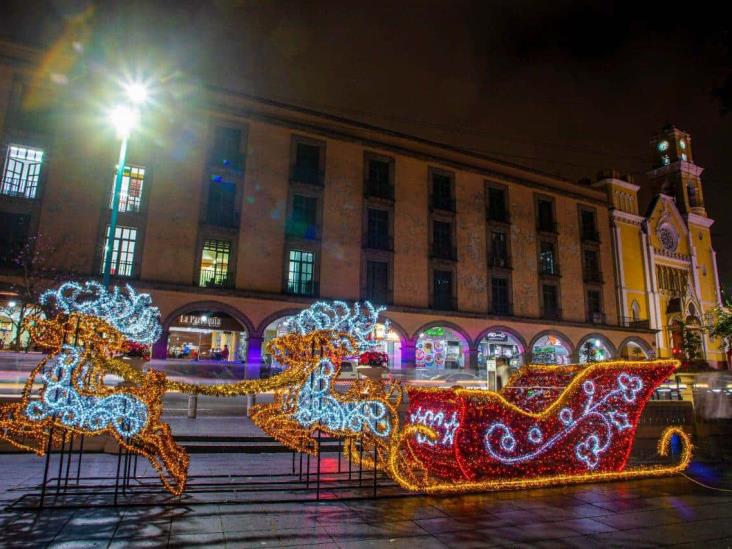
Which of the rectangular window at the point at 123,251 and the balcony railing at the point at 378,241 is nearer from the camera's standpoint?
the rectangular window at the point at 123,251

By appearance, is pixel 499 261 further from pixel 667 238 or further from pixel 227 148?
pixel 667 238

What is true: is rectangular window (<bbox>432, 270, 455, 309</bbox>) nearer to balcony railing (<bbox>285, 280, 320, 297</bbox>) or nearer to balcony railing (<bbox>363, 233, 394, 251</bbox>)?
balcony railing (<bbox>363, 233, 394, 251</bbox>)

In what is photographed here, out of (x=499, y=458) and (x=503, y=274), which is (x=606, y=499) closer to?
(x=499, y=458)

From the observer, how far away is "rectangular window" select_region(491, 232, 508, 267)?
1272 inches

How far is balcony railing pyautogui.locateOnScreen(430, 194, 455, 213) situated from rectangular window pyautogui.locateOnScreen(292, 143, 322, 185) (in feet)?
25.4

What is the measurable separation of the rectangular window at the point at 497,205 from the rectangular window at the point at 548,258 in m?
3.91

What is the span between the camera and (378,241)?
94.4ft

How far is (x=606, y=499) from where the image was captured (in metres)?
6.38

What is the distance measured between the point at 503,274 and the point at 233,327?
18256 millimetres

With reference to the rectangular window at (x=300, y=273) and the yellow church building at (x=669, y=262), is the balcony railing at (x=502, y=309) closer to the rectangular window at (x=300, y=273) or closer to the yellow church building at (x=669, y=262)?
the yellow church building at (x=669, y=262)

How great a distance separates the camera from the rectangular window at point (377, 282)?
27.9m

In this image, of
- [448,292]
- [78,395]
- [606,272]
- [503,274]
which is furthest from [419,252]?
[78,395]

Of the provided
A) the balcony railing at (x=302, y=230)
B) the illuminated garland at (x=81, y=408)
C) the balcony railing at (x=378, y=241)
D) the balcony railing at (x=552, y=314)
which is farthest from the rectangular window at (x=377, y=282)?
the illuminated garland at (x=81, y=408)

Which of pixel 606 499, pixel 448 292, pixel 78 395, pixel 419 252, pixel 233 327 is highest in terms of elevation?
pixel 419 252
